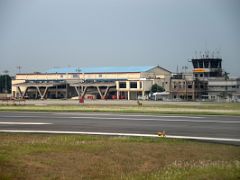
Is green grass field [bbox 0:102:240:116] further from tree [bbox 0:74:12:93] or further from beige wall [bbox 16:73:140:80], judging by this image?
tree [bbox 0:74:12:93]

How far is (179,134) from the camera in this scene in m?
20.2

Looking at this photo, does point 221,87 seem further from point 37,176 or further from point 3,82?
point 37,176

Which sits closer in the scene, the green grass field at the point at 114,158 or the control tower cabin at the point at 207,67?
the green grass field at the point at 114,158

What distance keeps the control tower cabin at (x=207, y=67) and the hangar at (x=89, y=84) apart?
414 inches

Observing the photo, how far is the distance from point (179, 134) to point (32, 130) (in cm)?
826

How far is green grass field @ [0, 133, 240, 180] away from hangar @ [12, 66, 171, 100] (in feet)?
293

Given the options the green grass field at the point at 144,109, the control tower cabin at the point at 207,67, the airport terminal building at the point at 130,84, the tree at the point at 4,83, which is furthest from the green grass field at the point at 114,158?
the tree at the point at 4,83

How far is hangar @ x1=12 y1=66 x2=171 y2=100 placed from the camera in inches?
4441

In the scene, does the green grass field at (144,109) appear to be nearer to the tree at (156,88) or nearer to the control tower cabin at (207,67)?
the tree at (156,88)

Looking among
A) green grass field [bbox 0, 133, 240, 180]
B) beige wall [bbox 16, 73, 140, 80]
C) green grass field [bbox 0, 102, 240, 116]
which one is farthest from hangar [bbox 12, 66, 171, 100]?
green grass field [bbox 0, 133, 240, 180]

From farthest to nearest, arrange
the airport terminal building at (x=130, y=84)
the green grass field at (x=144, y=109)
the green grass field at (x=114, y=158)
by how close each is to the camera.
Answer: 1. the airport terminal building at (x=130, y=84)
2. the green grass field at (x=144, y=109)
3. the green grass field at (x=114, y=158)

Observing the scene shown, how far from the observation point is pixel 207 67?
124688 millimetres

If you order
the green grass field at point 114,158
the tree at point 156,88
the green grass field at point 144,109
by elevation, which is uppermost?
the tree at point 156,88

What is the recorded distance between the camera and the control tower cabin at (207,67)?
122 meters
